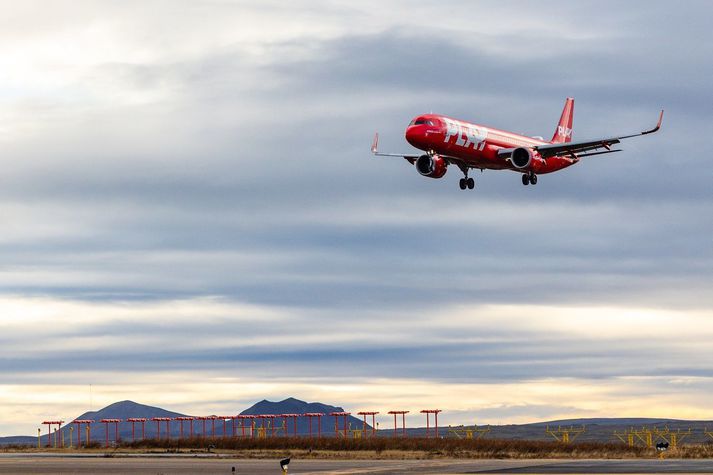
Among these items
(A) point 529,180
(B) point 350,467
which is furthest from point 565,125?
(B) point 350,467

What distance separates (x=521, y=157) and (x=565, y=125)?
130 feet

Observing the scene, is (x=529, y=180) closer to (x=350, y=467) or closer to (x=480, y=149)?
(x=480, y=149)

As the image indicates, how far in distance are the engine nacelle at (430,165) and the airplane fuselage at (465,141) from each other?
773 mm

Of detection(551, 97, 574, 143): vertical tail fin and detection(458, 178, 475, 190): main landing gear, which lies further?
detection(551, 97, 574, 143): vertical tail fin

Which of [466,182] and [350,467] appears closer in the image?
[350,467]

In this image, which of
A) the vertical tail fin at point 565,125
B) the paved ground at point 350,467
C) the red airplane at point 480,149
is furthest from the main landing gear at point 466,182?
the vertical tail fin at point 565,125

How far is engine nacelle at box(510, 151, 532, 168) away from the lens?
112 m

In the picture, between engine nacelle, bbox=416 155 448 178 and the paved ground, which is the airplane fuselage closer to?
engine nacelle, bbox=416 155 448 178

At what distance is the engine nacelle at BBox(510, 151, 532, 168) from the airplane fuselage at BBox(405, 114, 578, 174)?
0.74 metres

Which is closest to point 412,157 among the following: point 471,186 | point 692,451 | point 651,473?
point 471,186

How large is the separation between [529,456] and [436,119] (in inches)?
1167

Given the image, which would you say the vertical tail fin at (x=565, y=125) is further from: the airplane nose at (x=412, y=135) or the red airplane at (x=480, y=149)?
the airplane nose at (x=412, y=135)

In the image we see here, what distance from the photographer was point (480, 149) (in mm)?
109938

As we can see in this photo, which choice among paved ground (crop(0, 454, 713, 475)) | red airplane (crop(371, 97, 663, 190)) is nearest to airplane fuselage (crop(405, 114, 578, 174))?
red airplane (crop(371, 97, 663, 190))
